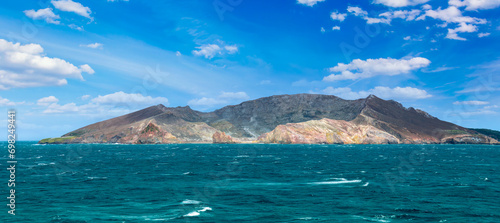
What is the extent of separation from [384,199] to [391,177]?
24278 millimetres

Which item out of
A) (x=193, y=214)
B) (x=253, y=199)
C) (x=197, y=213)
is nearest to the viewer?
(x=193, y=214)

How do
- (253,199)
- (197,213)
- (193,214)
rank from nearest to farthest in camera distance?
(193,214), (197,213), (253,199)

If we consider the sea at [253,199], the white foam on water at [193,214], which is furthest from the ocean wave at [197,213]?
the sea at [253,199]

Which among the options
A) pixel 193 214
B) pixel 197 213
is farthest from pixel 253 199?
pixel 193 214

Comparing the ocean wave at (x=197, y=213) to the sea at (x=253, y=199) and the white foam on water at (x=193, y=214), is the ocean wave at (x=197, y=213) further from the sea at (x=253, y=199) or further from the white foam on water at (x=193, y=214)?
the sea at (x=253, y=199)

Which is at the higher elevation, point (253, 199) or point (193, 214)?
point (253, 199)

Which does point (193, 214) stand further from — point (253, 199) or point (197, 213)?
point (253, 199)

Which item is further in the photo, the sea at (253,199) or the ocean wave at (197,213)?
the ocean wave at (197,213)

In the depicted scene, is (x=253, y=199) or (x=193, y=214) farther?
(x=253, y=199)

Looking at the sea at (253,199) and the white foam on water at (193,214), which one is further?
the white foam on water at (193,214)

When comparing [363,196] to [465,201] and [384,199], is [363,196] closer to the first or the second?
[384,199]

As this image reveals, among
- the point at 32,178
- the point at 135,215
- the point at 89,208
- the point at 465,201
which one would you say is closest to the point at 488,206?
the point at 465,201

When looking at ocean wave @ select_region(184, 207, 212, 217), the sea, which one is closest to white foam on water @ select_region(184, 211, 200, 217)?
ocean wave @ select_region(184, 207, 212, 217)

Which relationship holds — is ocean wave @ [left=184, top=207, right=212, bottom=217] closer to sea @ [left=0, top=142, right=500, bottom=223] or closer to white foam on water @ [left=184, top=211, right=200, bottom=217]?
white foam on water @ [left=184, top=211, right=200, bottom=217]
